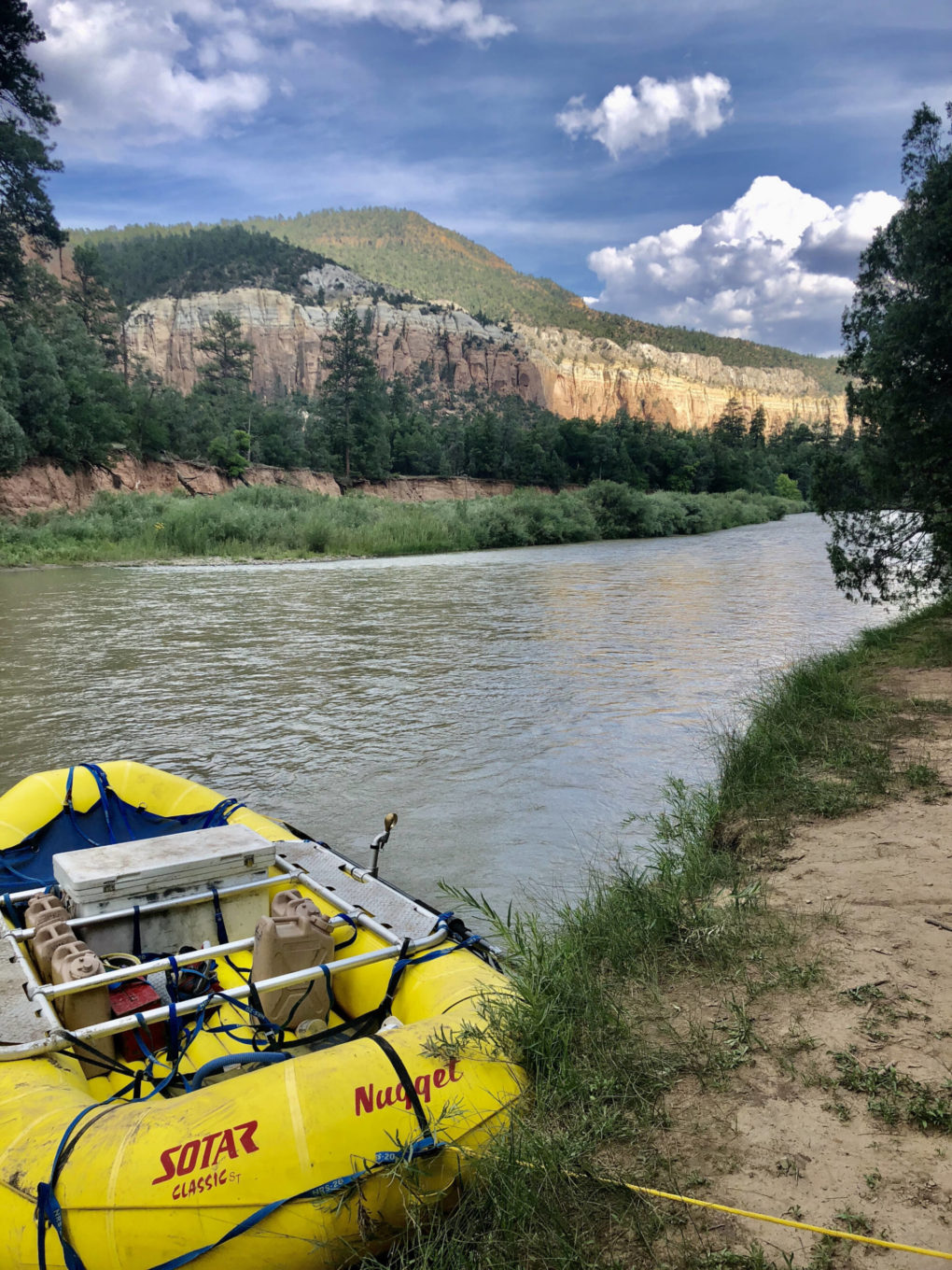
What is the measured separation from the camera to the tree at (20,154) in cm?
2656

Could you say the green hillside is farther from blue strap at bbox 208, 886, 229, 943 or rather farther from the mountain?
blue strap at bbox 208, 886, 229, 943

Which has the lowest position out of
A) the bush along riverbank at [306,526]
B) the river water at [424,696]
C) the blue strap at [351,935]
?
the river water at [424,696]

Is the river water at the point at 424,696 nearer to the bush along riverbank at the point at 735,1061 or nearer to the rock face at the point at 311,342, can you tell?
the bush along riverbank at the point at 735,1061

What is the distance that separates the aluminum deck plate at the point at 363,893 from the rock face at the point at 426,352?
A: 3058 inches

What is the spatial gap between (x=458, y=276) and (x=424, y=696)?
145785 millimetres

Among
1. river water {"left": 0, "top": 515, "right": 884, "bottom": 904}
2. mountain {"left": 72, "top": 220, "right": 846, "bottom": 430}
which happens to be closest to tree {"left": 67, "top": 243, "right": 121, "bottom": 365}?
river water {"left": 0, "top": 515, "right": 884, "bottom": 904}

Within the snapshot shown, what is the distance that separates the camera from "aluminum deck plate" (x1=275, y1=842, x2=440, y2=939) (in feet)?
11.5

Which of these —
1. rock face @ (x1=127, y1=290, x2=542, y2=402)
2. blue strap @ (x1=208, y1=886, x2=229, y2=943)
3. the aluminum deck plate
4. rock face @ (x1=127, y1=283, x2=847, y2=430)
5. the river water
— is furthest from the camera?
rock face @ (x1=127, y1=283, x2=847, y2=430)

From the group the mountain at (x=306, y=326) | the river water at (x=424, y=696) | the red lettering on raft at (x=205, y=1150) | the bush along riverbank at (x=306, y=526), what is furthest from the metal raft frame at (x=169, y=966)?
the mountain at (x=306, y=326)

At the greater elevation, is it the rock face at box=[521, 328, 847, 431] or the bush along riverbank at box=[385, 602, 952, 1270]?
the rock face at box=[521, 328, 847, 431]

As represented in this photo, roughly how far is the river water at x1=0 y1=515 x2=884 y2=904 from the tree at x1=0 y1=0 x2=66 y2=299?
17.7m

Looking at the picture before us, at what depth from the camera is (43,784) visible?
4.56 meters

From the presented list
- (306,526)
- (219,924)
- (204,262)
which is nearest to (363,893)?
(219,924)

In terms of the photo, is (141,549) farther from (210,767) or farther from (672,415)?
Result: (672,415)
